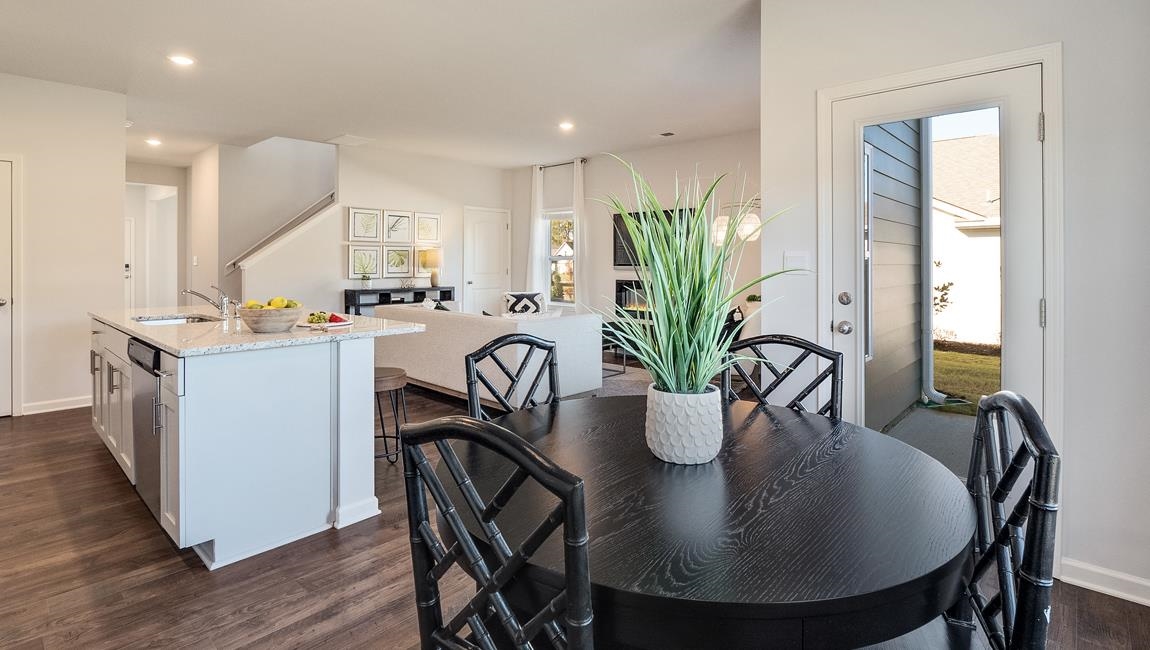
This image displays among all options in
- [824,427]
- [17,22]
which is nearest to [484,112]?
[17,22]

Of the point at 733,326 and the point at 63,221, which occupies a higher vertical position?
the point at 63,221

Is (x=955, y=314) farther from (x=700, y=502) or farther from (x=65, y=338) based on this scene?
(x=65, y=338)

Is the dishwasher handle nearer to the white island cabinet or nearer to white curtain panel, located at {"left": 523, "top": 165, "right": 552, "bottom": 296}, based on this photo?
the white island cabinet

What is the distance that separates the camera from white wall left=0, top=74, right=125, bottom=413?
15.3 ft

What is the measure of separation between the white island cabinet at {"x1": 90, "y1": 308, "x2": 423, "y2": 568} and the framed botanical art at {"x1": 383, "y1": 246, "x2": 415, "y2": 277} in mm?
5074

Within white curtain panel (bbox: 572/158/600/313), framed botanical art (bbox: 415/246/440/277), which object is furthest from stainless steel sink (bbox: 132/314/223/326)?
white curtain panel (bbox: 572/158/600/313)

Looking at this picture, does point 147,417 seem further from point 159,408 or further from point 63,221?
point 63,221

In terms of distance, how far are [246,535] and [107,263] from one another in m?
3.89

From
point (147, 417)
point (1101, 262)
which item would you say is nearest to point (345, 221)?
point (147, 417)

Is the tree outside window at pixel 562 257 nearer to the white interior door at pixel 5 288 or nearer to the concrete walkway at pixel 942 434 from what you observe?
the white interior door at pixel 5 288

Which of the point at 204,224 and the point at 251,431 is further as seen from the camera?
the point at 204,224

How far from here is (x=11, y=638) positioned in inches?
73.5

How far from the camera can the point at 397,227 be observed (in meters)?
7.97

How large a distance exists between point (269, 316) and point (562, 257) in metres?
6.45
